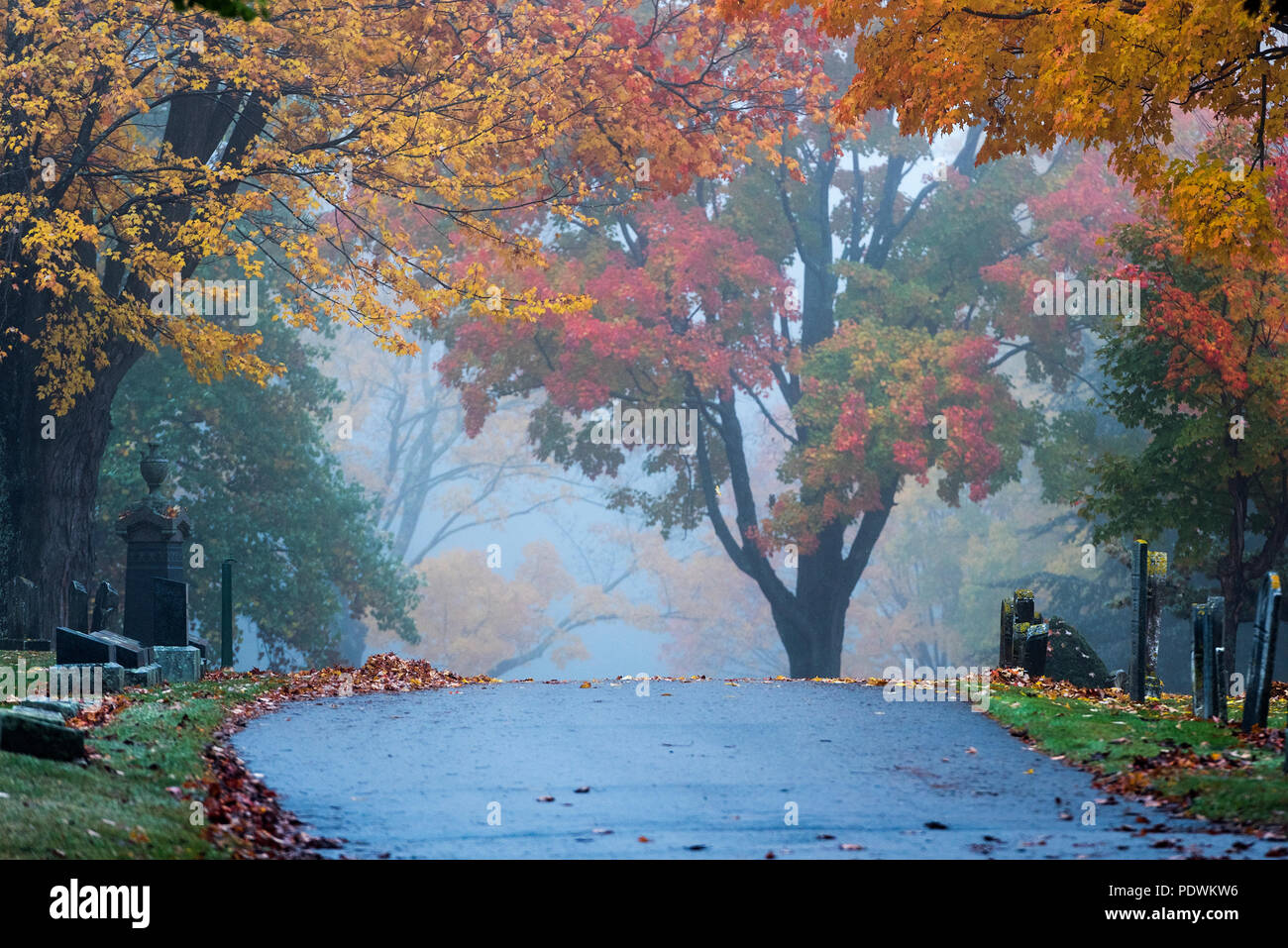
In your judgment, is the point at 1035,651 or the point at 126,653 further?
the point at 1035,651

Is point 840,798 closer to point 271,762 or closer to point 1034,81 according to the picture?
point 271,762

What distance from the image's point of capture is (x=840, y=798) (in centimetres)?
896

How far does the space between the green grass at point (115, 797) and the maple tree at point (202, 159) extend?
7792 mm

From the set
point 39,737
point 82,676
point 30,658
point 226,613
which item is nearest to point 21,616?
point 30,658

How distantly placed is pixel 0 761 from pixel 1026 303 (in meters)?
25.8

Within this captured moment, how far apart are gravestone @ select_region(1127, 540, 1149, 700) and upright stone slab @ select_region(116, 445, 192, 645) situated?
40.1ft

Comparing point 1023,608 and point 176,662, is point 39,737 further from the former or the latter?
point 1023,608

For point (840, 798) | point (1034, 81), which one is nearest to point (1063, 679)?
point (1034, 81)

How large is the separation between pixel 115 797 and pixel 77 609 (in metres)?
12.1

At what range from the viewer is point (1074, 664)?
17.0 m

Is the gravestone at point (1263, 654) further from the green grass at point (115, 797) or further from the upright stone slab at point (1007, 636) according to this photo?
the green grass at point (115, 797)

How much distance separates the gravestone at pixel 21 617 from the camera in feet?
59.6

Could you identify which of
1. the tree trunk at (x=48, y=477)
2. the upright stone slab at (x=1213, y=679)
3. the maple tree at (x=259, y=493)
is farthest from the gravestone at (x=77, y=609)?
the upright stone slab at (x=1213, y=679)

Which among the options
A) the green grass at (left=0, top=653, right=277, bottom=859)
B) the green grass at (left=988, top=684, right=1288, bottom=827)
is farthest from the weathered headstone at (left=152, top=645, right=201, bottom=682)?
the green grass at (left=988, top=684, right=1288, bottom=827)
